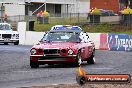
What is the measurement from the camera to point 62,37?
21188 millimetres

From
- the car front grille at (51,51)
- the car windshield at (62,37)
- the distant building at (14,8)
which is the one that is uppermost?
the distant building at (14,8)

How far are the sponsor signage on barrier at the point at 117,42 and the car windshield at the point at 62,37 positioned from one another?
558 inches

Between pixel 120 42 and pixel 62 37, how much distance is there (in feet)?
49.4

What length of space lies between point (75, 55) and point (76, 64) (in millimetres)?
395

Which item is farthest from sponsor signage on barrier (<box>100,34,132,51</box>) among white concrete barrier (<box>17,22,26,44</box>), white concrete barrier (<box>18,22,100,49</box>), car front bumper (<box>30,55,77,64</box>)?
car front bumper (<box>30,55,77,64</box>)

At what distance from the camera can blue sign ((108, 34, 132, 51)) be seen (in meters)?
35.5

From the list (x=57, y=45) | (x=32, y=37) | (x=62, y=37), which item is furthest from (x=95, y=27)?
(x=57, y=45)

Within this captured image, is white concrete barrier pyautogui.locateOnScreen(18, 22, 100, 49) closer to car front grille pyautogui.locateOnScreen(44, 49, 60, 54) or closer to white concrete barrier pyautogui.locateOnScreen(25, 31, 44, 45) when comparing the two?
white concrete barrier pyautogui.locateOnScreen(25, 31, 44, 45)

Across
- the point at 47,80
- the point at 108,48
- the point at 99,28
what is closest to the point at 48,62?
→ the point at 47,80

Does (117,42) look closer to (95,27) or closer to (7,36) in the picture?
(7,36)

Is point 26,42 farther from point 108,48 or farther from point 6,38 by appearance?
point 108,48

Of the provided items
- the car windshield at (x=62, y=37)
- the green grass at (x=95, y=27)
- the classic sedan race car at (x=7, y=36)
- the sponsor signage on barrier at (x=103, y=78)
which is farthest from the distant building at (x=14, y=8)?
the sponsor signage on barrier at (x=103, y=78)

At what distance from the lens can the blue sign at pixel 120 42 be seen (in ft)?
116

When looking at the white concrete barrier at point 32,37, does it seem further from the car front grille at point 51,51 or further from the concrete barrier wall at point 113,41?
the car front grille at point 51,51
